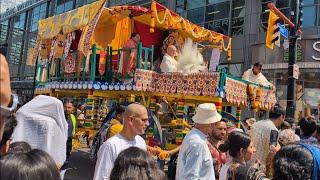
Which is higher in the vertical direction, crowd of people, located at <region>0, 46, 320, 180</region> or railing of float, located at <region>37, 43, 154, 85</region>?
railing of float, located at <region>37, 43, 154, 85</region>

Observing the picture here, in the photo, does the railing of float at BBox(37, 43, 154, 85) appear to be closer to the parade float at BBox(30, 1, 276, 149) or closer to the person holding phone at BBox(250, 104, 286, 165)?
the parade float at BBox(30, 1, 276, 149)

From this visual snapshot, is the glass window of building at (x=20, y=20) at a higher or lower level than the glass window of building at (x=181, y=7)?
higher

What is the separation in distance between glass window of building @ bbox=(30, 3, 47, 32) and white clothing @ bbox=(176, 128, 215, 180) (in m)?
44.4

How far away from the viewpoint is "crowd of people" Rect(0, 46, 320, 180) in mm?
1847

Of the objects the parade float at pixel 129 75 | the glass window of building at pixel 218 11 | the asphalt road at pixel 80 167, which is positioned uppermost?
the glass window of building at pixel 218 11

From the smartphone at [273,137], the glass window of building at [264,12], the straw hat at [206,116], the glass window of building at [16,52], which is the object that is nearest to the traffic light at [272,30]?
the smartphone at [273,137]

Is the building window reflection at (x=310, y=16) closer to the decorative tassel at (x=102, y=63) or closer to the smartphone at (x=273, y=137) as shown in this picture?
the decorative tassel at (x=102, y=63)

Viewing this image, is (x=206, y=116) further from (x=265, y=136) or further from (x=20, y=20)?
(x=20, y=20)

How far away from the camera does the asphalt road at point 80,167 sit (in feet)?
30.3

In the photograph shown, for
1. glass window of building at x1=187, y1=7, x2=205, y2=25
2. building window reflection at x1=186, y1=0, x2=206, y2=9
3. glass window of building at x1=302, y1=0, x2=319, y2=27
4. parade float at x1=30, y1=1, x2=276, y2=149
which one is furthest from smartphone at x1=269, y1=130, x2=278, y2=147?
building window reflection at x1=186, y1=0, x2=206, y2=9

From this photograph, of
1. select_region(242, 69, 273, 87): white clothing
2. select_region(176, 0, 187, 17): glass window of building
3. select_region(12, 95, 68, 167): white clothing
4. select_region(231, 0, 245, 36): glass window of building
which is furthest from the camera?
select_region(176, 0, 187, 17): glass window of building

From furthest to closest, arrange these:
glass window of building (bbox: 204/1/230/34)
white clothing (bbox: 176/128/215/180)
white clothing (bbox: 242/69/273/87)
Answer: glass window of building (bbox: 204/1/230/34) < white clothing (bbox: 242/69/273/87) < white clothing (bbox: 176/128/215/180)

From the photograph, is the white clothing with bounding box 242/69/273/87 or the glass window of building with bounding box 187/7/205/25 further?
the glass window of building with bounding box 187/7/205/25

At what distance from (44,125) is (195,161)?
5.08 ft
